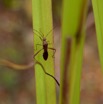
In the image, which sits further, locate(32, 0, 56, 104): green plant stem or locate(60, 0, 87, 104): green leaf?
locate(32, 0, 56, 104): green plant stem

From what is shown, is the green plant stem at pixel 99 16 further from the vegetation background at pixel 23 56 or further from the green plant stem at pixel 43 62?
the vegetation background at pixel 23 56

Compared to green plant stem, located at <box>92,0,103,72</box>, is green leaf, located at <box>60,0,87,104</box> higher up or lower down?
lower down

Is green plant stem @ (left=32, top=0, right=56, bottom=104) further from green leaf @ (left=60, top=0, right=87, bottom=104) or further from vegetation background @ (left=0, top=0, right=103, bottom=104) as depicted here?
vegetation background @ (left=0, top=0, right=103, bottom=104)

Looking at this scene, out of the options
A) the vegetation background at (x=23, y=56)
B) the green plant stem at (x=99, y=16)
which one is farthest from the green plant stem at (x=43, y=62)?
the vegetation background at (x=23, y=56)

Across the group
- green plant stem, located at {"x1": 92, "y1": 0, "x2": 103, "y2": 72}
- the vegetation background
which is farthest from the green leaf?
the vegetation background

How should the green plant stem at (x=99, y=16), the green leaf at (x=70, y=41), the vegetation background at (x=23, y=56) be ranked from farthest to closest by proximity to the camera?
the vegetation background at (x=23, y=56) → the green plant stem at (x=99, y=16) → the green leaf at (x=70, y=41)

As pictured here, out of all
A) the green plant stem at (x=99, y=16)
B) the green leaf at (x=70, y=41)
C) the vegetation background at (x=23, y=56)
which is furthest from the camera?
the vegetation background at (x=23, y=56)

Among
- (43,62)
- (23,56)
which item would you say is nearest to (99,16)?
(43,62)

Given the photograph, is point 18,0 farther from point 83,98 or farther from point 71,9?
point 71,9
